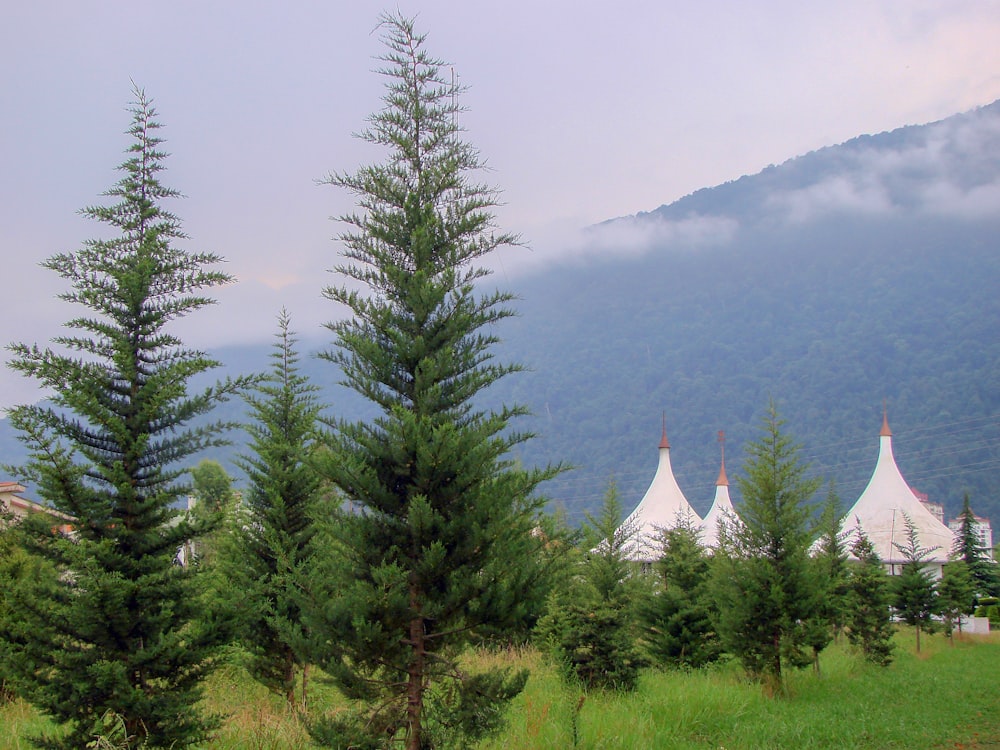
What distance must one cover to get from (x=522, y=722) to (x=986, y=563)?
137 feet

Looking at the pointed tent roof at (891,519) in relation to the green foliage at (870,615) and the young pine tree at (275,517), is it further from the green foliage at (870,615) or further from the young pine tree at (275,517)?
the young pine tree at (275,517)

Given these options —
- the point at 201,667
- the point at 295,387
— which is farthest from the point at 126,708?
the point at 295,387

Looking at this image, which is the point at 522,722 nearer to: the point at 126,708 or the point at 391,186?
the point at 126,708

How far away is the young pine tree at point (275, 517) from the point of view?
14211mm

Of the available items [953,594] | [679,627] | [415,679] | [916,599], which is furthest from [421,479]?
[953,594]

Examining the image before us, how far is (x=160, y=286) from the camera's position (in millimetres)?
9203

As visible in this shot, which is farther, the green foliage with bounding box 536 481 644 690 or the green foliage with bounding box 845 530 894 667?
the green foliage with bounding box 845 530 894 667

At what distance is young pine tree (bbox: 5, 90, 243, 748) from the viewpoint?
7.99 m

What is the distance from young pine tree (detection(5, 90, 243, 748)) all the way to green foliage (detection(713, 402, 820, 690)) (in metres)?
10.4

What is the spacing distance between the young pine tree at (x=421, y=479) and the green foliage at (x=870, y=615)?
16.7 meters

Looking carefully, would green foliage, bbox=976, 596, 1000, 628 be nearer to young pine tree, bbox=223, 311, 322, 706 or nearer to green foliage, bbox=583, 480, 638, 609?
green foliage, bbox=583, 480, 638, 609

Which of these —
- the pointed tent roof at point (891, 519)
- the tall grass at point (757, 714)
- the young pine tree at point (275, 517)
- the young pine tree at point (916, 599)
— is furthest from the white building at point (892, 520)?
the young pine tree at point (275, 517)

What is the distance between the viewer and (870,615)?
23.1 metres

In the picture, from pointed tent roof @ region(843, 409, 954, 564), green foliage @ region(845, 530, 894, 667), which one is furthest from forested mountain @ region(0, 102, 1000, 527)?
green foliage @ region(845, 530, 894, 667)
